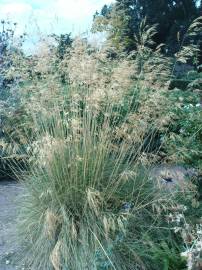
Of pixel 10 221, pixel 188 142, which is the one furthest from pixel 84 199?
pixel 10 221

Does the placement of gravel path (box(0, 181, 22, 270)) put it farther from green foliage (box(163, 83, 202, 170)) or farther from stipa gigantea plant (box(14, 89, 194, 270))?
green foliage (box(163, 83, 202, 170))

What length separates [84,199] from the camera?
3.25 meters

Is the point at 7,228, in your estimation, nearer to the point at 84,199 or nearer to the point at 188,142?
the point at 84,199

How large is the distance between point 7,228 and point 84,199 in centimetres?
120

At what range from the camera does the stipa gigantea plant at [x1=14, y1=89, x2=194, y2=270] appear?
9.92ft

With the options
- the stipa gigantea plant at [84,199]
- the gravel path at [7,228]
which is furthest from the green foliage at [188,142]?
the gravel path at [7,228]

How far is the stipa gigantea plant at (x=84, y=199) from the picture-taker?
3.02 metres

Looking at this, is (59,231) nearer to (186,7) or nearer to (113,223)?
(113,223)

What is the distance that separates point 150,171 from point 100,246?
37.8 inches

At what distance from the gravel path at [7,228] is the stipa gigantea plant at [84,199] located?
0.17 meters

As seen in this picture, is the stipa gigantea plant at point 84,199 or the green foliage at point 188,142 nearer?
the stipa gigantea plant at point 84,199

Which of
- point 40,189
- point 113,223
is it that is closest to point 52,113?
point 40,189

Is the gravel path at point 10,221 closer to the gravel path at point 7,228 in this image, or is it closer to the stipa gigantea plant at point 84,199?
the gravel path at point 7,228

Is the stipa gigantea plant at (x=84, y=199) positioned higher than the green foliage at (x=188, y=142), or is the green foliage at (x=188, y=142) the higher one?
the green foliage at (x=188, y=142)
